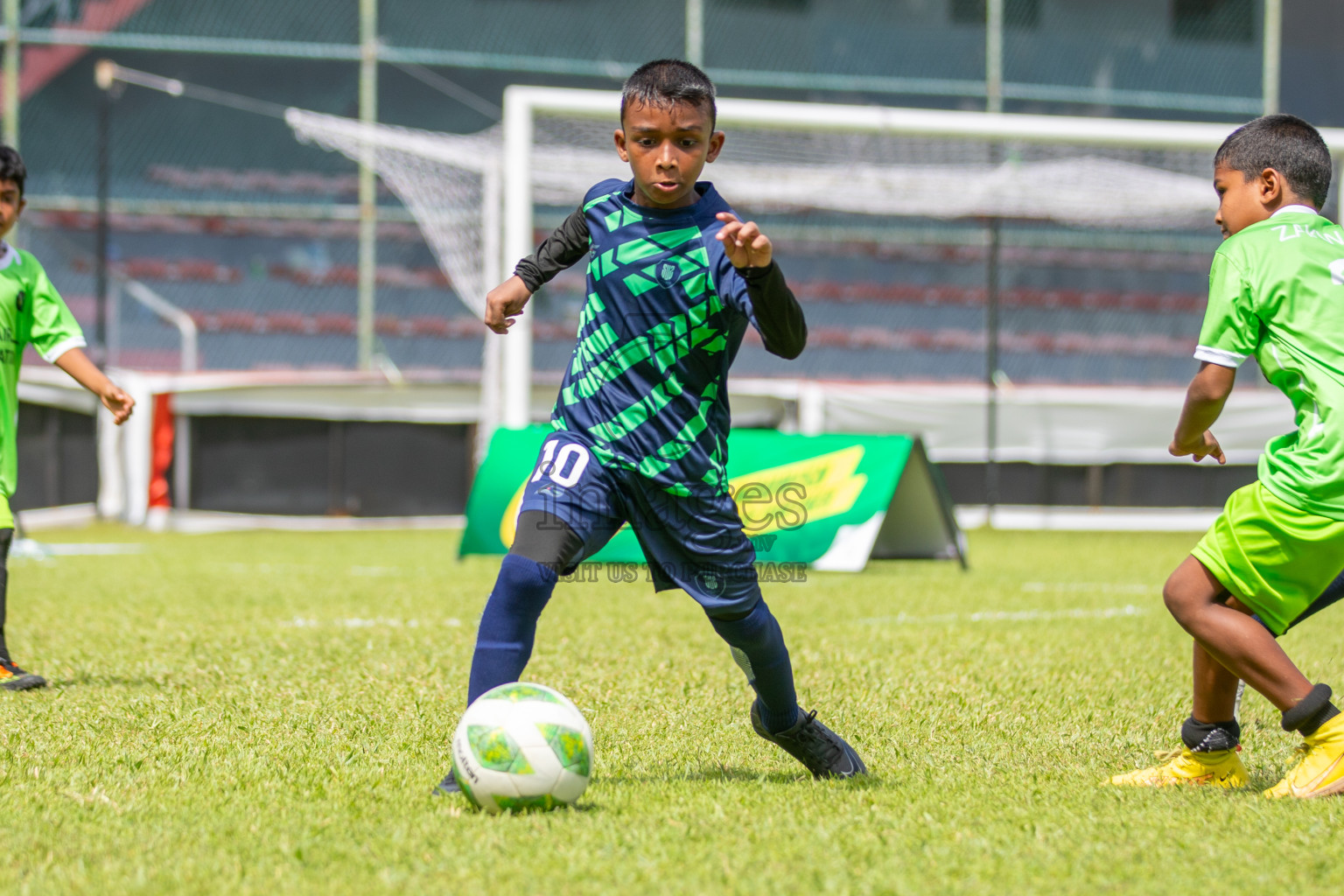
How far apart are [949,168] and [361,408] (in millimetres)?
6173

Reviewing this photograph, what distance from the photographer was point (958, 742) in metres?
3.48

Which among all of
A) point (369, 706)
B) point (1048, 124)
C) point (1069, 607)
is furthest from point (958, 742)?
point (1048, 124)

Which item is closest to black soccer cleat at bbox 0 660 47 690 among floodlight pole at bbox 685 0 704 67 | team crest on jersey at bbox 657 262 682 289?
team crest on jersey at bbox 657 262 682 289

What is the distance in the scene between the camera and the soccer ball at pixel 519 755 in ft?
8.72

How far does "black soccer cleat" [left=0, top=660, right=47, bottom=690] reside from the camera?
13.8 ft

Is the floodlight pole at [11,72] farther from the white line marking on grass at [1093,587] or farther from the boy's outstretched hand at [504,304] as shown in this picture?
the boy's outstretched hand at [504,304]

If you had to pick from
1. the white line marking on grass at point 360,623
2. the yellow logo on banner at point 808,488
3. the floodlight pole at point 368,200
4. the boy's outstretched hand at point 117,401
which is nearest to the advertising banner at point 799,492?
the yellow logo on banner at point 808,488

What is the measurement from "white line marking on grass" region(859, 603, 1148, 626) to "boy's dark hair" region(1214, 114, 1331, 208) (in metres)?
3.32

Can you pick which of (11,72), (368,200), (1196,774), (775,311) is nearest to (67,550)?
(368,200)

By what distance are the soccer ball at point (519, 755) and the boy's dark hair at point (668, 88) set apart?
4.07 feet

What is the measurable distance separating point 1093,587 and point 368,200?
1021 centimetres

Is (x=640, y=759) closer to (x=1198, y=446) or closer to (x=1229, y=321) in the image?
(x=1198, y=446)

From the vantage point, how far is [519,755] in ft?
8.71

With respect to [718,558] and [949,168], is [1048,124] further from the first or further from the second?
[718,558]
